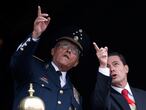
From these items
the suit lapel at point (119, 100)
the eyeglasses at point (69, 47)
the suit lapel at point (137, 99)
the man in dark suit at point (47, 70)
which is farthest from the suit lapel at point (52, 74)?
the suit lapel at point (137, 99)

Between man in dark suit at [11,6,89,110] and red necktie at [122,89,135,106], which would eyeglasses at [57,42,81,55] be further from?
red necktie at [122,89,135,106]

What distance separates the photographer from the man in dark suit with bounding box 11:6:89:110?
3.68 meters

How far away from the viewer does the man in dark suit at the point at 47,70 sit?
3682mm

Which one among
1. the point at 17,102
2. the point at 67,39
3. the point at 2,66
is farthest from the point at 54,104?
the point at 2,66

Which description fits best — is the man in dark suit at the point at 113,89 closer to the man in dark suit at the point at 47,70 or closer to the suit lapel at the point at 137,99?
the suit lapel at the point at 137,99

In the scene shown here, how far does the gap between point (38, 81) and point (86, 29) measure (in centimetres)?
91

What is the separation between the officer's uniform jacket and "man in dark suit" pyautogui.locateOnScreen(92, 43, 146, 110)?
0.18m

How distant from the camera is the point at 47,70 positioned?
154 inches

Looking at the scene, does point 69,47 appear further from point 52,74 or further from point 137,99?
point 137,99

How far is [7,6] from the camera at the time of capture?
14.5 feet

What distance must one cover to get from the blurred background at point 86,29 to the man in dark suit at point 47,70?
0.34 metres

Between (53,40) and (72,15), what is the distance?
0.41m

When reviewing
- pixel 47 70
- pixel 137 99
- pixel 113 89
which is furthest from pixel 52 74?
pixel 137 99

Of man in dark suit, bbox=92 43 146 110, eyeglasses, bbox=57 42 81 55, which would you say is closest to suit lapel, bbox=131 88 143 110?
man in dark suit, bbox=92 43 146 110
